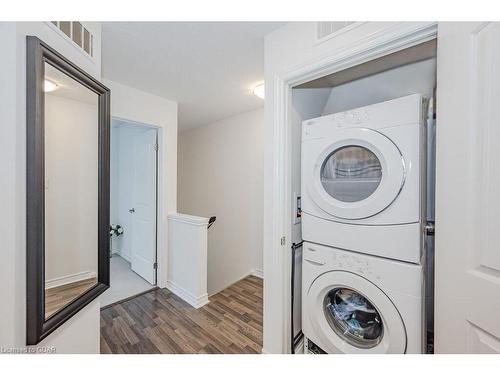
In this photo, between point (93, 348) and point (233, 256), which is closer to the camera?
point (93, 348)

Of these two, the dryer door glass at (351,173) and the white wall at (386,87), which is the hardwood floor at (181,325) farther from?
the white wall at (386,87)

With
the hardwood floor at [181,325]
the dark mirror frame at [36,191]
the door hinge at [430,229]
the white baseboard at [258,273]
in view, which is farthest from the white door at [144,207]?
the door hinge at [430,229]

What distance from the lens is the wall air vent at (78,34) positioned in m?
1.02

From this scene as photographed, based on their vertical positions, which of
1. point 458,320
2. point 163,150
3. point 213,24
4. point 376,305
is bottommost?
point 376,305

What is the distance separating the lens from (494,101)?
62 cm

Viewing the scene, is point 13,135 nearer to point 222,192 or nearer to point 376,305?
point 376,305

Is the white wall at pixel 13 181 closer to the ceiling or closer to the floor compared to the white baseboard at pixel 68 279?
closer to the ceiling

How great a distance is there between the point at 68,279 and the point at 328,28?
1947 millimetres

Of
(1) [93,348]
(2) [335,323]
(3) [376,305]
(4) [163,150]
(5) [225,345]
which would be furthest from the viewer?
(4) [163,150]

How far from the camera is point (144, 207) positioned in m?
2.69

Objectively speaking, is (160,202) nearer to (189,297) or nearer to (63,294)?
(189,297)

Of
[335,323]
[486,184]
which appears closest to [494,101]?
[486,184]
